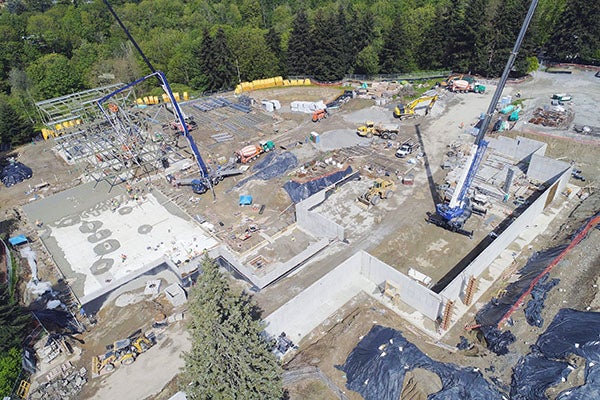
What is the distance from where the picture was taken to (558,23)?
62406mm

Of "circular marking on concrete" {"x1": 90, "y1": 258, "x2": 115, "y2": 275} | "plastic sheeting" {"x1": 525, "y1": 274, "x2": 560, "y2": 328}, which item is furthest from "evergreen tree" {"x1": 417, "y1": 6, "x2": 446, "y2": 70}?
"circular marking on concrete" {"x1": 90, "y1": 258, "x2": 115, "y2": 275}

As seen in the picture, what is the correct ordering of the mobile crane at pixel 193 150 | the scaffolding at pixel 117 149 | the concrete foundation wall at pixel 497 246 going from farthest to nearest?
the scaffolding at pixel 117 149, the mobile crane at pixel 193 150, the concrete foundation wall at pixel 497 246

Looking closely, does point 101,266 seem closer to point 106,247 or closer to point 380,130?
point 106,247

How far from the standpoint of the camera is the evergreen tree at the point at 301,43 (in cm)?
6656

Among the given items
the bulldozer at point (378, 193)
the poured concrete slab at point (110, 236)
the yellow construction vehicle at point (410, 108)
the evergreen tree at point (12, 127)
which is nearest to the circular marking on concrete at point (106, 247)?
the poured concrete slab at point (110, 236)

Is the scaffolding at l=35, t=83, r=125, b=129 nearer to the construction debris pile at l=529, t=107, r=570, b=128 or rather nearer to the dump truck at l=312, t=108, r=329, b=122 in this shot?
the dump truck at l=312, t=108, r=329, b=122

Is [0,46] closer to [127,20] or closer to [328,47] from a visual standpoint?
[127,20]

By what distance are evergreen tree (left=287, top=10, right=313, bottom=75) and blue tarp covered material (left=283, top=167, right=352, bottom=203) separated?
35393mm

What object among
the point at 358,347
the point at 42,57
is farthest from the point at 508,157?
the point at 42,57

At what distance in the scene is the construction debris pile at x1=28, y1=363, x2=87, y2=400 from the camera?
22984mm

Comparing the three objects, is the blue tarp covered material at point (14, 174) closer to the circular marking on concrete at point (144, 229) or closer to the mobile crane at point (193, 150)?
the mobile crane at point (193, 150)

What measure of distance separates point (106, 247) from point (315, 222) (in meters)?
18.3

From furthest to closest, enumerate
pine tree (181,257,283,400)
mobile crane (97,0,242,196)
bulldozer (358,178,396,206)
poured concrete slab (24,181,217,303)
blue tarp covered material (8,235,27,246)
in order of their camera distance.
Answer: mobile crane (97,0,242,196)
bulldozer (358,178,396,206)
blue tarp covered material (8,235,27,246)
poured concrete slab (24,181,217,303)
pine tree (181,257,283,400)

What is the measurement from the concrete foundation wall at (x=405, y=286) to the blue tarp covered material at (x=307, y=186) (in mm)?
10746
